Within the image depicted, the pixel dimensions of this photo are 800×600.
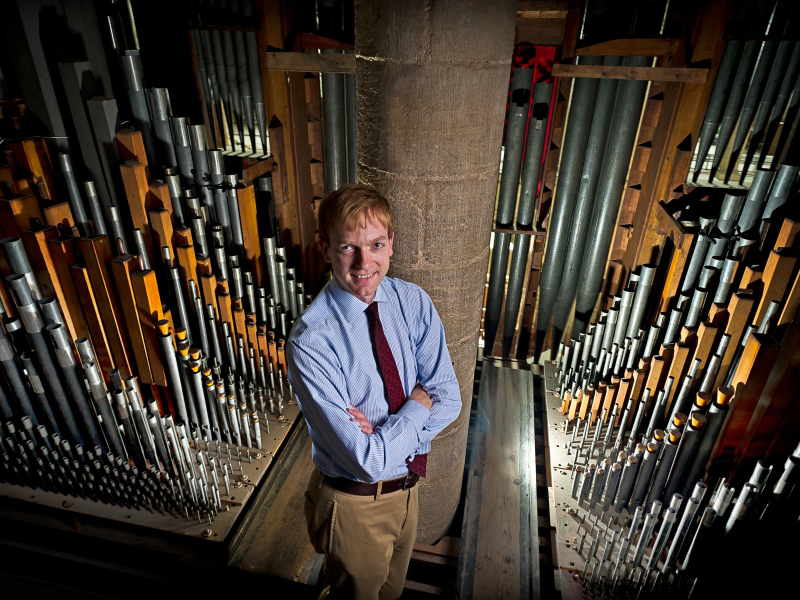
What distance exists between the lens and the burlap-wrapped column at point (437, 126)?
66.0 inches

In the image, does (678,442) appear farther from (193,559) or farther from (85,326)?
(85,326)

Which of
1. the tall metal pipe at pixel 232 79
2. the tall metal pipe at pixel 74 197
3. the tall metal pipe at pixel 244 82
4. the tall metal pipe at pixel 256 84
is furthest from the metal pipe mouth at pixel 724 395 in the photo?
the tall metal pipe at pixel 232 79

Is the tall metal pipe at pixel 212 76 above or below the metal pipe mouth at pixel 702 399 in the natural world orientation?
above

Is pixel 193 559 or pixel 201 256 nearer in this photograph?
pixel 193 559

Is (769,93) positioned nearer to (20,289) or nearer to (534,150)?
(534,150)

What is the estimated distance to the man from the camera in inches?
61.9

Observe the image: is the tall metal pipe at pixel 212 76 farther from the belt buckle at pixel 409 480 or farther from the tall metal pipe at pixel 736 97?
the tall metal pipe at pixel 736 97

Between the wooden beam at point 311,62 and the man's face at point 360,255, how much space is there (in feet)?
7.00

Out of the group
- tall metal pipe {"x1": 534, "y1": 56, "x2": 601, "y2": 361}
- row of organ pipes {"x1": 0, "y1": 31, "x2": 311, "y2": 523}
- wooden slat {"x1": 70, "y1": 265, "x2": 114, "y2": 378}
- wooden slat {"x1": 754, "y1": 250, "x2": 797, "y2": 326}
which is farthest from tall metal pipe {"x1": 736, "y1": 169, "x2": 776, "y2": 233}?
wooden slat {"x1": 70, "y1": 265, "x2": 114, "y2": 378}

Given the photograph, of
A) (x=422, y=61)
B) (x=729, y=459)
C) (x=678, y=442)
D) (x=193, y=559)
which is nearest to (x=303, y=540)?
(x=193, y=559)

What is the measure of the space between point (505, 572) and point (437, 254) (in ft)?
6.27

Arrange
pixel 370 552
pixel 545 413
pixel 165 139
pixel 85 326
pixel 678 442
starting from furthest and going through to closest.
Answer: pixel 545 413, pixel 165 139, pixel 85 326, pixel 678 442, pixel 370 552

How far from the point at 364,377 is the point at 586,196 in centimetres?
283

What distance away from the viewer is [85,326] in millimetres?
2635
